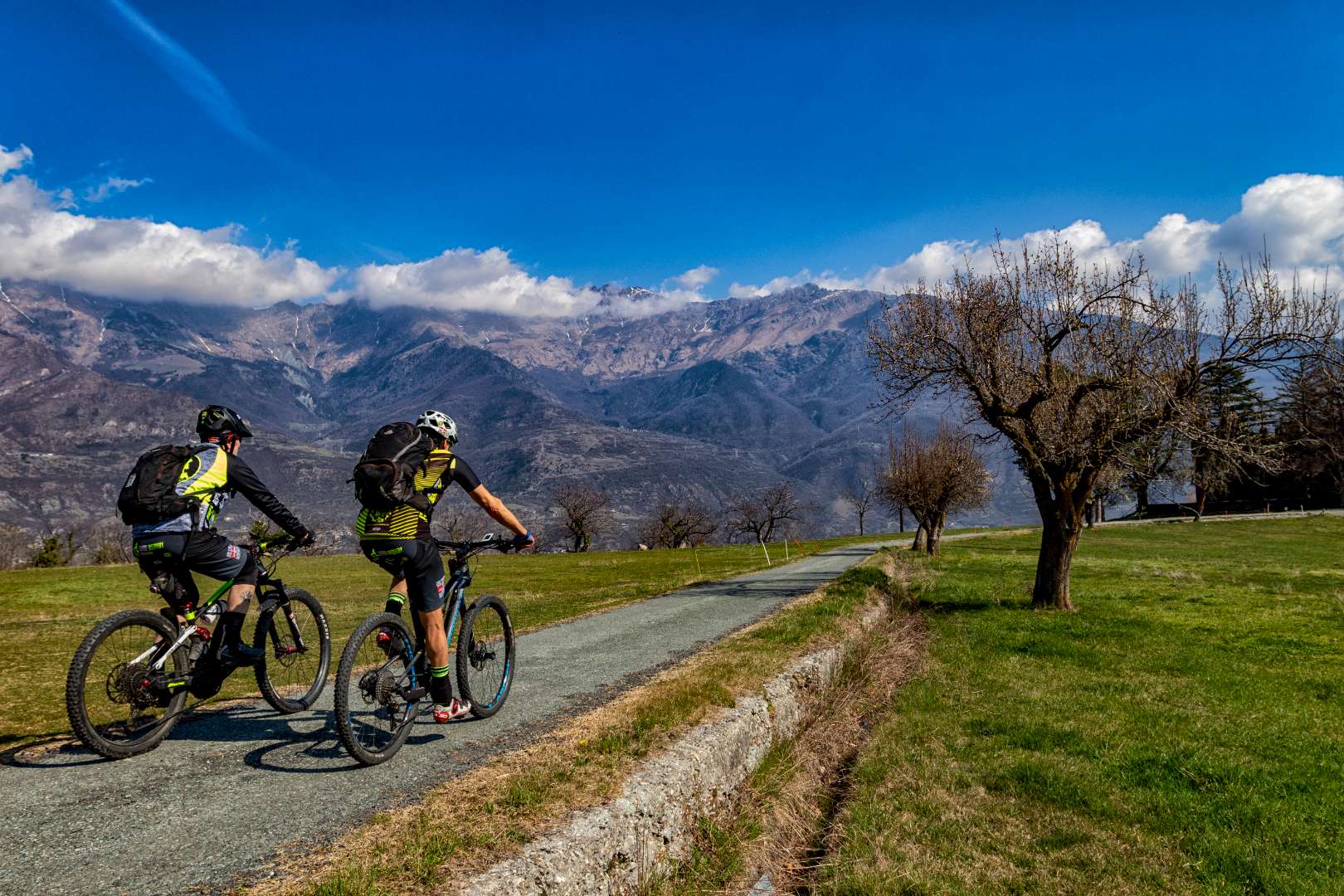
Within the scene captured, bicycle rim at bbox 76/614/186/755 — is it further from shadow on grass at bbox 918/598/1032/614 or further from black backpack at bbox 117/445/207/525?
shadow on grass at bbox 918/598/1032/614

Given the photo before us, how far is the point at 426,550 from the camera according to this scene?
7.16 meters

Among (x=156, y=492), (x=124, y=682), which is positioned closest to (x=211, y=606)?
(x=124, y=682)

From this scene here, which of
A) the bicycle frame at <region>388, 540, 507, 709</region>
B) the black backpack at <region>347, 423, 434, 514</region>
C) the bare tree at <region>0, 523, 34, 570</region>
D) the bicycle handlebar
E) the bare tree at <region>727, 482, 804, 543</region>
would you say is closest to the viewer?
the black backpack at <region>347, 423, 434, 514</region>

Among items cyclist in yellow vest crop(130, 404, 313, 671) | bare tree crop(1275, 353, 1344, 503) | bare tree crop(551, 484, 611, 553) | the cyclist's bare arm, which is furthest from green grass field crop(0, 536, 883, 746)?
bare tree crop(551, 484, 611, 553)

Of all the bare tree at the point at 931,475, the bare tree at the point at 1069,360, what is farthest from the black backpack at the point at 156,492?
the bare tree at the point at 931,475

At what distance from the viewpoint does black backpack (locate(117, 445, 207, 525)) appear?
650cm

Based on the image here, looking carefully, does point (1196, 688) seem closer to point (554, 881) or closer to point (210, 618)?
point (554, 881)

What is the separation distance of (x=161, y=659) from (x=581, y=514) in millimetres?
96854

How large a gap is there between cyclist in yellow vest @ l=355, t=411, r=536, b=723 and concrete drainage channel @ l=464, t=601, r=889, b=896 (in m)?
2.39

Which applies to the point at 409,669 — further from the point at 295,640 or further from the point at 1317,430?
the point at 1317,430

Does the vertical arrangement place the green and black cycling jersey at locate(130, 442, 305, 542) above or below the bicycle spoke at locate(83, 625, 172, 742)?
above

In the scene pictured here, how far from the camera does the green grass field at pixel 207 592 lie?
9820 mm

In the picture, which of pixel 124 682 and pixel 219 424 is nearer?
pixel 124 682

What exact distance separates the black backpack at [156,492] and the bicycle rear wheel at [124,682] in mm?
880
